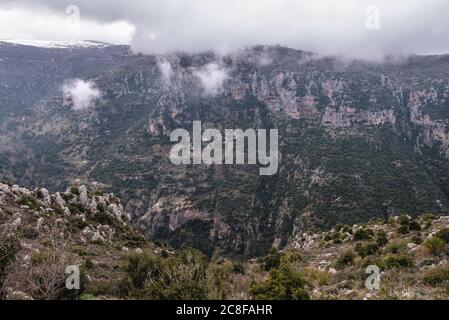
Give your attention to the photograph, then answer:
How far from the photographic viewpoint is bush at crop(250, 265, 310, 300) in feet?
48.8

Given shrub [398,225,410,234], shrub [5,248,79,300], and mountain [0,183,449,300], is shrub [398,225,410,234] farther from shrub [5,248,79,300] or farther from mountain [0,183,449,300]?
shrub [5,248,79,300]

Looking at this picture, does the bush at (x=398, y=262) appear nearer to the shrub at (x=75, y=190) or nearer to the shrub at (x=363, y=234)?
the shrub at (x=363, y=234)

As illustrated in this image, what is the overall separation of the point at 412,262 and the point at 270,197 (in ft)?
495

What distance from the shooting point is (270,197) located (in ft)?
557

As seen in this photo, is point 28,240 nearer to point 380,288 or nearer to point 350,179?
point 380,288

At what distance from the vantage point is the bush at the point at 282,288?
14859 millimetres

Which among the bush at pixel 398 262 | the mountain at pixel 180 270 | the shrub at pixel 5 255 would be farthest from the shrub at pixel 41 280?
the bush at pixel 398 262

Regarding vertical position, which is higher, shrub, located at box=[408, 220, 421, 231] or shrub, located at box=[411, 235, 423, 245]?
shrub, located at box=[411, 235, 423, 245]

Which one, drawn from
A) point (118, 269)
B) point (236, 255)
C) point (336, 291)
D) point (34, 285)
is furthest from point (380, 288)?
point (236, 255)

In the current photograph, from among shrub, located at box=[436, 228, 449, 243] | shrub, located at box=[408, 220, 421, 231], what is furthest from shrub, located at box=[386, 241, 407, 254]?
shrub, located at box=[408, 220, 421, 231]

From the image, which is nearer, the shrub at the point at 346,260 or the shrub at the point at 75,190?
the shrub at the point at 346,260

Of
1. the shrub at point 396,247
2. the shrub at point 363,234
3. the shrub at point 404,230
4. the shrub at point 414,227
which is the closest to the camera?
the shrub at point 396,247

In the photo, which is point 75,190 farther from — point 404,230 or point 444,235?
point 444,235

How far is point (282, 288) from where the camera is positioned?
1508 centimetres
